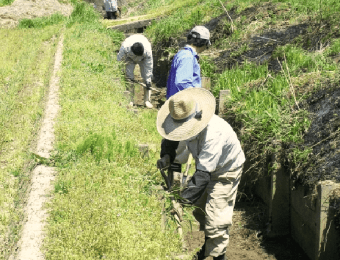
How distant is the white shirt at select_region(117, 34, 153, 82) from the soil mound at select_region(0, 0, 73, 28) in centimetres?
968

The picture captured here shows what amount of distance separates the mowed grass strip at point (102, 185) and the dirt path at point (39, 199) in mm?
92

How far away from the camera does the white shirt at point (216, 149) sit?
393 cm

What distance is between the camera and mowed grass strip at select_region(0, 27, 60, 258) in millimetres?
4543

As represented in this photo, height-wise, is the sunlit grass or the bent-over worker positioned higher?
the sunlit grass

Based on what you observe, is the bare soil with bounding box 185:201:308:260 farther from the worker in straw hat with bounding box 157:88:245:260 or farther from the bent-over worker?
the bent-over worker

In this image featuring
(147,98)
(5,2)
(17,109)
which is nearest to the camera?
(17,109)

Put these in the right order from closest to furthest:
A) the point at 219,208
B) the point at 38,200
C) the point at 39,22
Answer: the point at 219,208 → the point at 38,200 → the point at 39,22

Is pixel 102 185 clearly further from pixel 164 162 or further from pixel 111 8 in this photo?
pixel 111 8

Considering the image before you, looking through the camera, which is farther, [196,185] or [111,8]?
[111,8]

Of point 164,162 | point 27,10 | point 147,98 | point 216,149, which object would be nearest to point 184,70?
point 164,162

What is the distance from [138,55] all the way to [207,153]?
6542mm

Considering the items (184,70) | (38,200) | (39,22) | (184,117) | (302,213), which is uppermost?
(39,22)

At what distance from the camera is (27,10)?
811 inches

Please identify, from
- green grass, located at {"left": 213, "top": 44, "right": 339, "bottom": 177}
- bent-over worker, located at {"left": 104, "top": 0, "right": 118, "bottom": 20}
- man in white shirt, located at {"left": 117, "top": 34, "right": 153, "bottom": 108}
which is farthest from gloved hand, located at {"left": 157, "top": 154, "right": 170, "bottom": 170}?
bent-over worker, located at {"left": 104, "top": 0, "right": 118, "bottom": 20}
